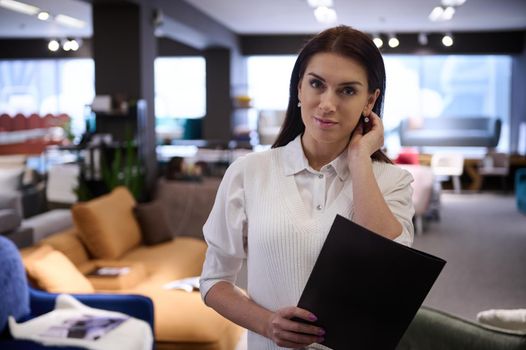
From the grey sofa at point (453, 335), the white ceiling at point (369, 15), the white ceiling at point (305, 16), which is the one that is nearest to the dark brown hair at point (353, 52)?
the grey sofa at point (453, 335)

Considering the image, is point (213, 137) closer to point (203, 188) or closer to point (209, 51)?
point (209, 51)

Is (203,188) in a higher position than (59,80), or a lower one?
lower

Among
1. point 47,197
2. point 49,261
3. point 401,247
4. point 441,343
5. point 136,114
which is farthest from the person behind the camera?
point 136,114

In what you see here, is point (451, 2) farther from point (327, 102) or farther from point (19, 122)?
point (19, 122)

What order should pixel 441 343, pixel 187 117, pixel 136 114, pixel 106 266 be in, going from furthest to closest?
pixel 187 117 < pixel 136 114 < pixel 106 266 < pixel 441 343

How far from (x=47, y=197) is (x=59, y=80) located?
9121mm

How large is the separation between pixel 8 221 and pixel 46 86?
11.2 metres

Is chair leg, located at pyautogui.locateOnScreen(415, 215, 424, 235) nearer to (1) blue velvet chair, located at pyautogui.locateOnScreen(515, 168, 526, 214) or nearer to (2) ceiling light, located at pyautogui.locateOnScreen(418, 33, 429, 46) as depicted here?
(1) blue velvet chair, located at pyautogui.locateOnScreen(515, 168, 526, 214)

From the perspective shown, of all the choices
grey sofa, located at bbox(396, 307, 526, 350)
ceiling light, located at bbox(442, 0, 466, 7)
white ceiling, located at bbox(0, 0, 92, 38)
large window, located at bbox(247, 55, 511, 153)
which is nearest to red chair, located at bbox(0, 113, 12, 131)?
white ceiling, located at bbox(0, 0, 92, 38)

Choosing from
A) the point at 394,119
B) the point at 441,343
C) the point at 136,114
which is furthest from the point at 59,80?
the point at 441,343

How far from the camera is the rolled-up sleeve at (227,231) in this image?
140cm

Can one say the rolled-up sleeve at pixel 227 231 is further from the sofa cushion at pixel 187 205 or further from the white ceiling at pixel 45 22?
the white ceiling at pixel 45 22

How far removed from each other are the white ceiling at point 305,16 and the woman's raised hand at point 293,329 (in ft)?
22.5

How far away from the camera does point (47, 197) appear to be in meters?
6.46
